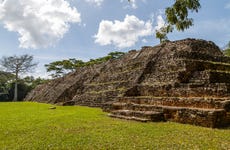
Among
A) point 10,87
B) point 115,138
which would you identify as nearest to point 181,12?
point 115,138

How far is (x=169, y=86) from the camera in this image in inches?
532

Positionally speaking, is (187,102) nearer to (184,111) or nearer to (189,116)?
(184,111)

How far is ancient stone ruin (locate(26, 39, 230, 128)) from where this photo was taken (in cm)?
1016

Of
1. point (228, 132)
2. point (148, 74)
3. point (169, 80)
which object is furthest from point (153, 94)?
point (228, 132)

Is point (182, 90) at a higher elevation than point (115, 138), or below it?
higher

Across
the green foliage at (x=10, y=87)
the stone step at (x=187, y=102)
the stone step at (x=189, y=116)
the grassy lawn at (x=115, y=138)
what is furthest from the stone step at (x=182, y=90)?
the green foliage at (x=10, y=87)

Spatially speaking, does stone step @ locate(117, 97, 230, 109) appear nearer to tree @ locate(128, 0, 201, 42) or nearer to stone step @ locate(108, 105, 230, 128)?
stone step @ locate(108, 105, 230, 128)

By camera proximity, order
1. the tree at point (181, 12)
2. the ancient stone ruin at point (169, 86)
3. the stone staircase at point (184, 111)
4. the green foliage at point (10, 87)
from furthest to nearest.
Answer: the green foliage at point (10, 87), the ancient stone ruin at point (169, 86), the stone staircase at point (184, 111), the tree at point (181, 12)

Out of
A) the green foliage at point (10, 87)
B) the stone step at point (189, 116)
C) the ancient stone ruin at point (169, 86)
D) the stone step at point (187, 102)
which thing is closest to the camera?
the stone step at point (189, 116)

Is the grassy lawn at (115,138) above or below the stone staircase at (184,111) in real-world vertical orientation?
below

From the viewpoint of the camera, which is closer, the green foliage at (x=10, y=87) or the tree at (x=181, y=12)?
the tree at (x=181, y=12)

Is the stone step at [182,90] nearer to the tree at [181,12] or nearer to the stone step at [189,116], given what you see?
the stone step at [189,116]

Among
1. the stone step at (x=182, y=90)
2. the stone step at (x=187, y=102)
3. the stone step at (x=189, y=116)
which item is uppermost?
the stone step at (x=182, y=90)

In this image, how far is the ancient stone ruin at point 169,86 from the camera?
400 inches
